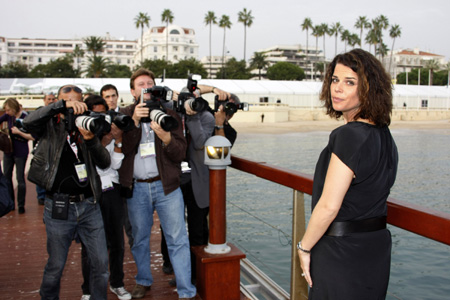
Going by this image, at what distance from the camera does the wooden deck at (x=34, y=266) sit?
3.37 meters

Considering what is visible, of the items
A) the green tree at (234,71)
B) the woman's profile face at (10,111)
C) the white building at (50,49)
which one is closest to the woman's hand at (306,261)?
the woman's profile face at (10,111)

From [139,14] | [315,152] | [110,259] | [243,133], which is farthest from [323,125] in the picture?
[139,14]

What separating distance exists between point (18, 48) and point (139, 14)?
64.0 meters

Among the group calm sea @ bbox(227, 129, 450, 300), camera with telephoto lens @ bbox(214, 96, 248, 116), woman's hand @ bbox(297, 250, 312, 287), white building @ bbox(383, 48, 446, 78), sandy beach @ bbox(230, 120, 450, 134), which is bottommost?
calm sea @ bbox(227, 129, 450, 300)

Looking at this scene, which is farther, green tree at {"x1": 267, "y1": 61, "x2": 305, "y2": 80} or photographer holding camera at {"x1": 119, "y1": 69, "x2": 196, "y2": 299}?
green tree at {"x1": 267, "y1": 61, "x2": 305, "y2": 80}

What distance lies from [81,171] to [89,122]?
0.37 metres

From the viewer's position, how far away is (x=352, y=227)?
5.28 ft

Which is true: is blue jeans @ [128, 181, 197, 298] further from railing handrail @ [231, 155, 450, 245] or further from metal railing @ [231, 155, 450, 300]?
railing handrail @ [231, 155, 450, 245]

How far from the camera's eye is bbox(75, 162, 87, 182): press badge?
2729mm

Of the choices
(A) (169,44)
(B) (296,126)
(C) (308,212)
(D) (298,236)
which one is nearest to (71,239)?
(D) (298,236)

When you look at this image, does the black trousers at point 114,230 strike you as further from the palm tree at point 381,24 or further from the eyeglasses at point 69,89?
the palm tree at point 381,24

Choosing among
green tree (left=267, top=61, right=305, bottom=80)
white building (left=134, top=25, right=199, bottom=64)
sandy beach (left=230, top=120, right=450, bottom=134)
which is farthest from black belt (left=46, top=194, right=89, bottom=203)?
white building (left=134, top=25, right=199, bottom=64)

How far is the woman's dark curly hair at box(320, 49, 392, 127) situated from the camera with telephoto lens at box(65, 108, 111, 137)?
141cm

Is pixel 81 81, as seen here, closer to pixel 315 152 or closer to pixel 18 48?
pixel 315 152
